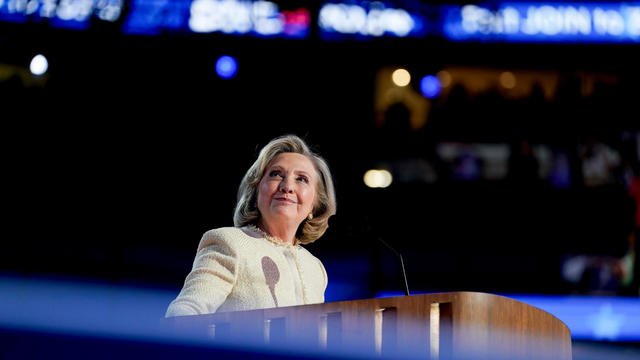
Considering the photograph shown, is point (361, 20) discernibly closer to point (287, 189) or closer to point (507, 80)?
point (507, 80)

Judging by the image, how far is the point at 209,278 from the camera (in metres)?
1.58

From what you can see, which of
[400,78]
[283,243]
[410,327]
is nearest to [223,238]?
[283,243]

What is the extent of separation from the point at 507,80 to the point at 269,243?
6856 mm

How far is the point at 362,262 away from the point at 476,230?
3.35ft

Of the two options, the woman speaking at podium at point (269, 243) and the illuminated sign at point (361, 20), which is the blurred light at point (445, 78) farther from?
the woman speaking at podium at point (269, 243)

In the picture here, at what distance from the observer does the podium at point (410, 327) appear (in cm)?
98

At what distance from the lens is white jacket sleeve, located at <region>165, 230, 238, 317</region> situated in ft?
4.82

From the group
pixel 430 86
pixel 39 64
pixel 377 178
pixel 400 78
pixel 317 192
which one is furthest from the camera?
pixel 400 78

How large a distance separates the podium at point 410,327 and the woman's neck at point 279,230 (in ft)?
2.12

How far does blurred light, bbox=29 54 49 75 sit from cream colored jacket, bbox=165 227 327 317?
16.6 ft

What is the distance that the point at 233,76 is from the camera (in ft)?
20.8

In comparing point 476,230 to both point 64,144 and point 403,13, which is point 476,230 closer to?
point 403,13

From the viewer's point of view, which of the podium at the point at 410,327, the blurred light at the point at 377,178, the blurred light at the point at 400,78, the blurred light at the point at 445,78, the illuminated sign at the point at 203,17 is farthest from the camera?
the blurred light at the point at 445,78

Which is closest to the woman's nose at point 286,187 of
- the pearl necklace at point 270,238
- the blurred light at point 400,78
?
the pearl necklace at point 270,238
